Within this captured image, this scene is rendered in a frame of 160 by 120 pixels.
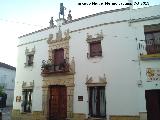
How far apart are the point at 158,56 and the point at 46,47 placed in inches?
371

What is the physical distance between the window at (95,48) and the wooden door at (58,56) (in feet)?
9.15

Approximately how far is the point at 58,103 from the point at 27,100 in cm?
353

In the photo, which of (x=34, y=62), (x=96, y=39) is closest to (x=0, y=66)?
(x=34, y=62)

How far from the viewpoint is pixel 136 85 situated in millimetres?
13672

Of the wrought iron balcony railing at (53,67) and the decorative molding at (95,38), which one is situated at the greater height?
the decorative molding at (95,38)

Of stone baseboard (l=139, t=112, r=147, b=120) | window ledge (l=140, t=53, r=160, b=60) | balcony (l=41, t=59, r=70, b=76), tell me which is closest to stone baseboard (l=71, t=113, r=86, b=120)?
balcony (l=41, t=59, r=70, b=76)

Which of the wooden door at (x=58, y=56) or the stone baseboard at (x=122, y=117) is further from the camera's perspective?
the wooden door at (x=58, y=56)

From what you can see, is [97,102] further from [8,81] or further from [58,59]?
[8,81]

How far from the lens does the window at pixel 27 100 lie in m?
18.8

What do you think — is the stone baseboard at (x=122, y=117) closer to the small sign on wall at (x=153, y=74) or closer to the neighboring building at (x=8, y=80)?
the small sign on wall at (x=153, y=74)

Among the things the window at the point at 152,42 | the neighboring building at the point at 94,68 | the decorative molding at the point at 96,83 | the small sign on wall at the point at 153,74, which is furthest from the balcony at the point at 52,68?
the window at the point at 152,42

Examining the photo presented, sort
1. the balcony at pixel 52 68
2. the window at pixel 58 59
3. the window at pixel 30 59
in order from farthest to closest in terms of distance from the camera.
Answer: the window at pixel 30 59 → the window at pixel 58 59 → the balcony at pixel 52 68

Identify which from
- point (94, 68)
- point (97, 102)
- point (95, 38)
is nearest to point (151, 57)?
point (94, 68)

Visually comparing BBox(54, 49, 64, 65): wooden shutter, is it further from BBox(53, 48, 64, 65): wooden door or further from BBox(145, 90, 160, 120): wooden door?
BBox(145, 90, 160, 120): wooden door
